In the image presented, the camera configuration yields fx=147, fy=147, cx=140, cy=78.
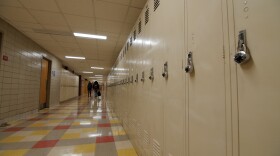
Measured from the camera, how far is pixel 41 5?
2.65m

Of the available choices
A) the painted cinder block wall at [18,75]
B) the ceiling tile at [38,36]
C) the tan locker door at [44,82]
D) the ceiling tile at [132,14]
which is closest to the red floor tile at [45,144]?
the painted cinder block wall at [18,75]

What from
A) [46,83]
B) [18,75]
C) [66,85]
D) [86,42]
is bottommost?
[66,85]

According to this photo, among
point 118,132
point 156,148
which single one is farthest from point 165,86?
point 118,132

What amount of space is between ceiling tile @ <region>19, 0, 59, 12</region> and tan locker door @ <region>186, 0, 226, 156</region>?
2583mm

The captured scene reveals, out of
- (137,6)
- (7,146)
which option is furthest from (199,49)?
(7,146)

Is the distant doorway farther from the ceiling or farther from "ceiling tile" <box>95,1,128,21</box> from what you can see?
"ceiling tile" <box>95,1,128,21</box>

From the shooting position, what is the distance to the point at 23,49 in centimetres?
439

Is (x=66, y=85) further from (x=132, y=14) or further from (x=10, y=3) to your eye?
(x=132, y=14)

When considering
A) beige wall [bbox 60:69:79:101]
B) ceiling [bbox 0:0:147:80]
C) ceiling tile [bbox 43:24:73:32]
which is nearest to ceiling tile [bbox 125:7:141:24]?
ceiling [bbox 0:0:147:80]

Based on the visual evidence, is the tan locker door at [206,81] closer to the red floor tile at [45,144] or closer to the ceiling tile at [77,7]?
the ceiling tile at [77,7]

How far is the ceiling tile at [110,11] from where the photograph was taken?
2.57 meters

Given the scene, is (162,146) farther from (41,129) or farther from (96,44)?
(96,44)

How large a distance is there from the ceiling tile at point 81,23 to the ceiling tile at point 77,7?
201 mm

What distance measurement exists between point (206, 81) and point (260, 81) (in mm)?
293
